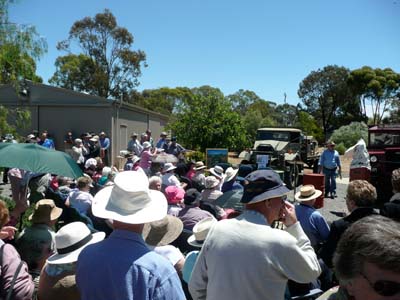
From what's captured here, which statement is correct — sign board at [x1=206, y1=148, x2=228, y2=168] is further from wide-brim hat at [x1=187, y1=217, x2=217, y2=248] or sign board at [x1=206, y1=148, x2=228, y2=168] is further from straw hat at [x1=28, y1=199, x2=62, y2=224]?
wide-brim hat at [x1=187, y1=217, x2=217, y2=248]

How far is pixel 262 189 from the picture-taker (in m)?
2.54

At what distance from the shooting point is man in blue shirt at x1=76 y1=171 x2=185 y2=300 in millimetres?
2148

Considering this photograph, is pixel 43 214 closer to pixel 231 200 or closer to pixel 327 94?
pixel 231 200

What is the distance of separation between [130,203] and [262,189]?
0.79 m

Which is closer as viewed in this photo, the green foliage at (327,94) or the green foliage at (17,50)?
the green foliage at (17,50)

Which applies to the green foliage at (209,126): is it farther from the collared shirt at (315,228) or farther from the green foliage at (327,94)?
the green foliage at (327,94)

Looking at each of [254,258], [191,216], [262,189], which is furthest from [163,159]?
[254,258]

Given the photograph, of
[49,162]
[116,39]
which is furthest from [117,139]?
[116,39]

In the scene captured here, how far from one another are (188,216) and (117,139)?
57.5 ft

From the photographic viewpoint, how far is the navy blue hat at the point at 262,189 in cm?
251

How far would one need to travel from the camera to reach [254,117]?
158 feet

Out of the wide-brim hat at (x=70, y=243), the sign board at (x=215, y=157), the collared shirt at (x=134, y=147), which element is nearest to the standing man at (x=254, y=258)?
the wide-brim hat at (x=70, y=243)

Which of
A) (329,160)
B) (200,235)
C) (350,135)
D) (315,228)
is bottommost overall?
(315,228)

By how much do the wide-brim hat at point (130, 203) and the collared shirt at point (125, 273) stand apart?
0.32 feet
